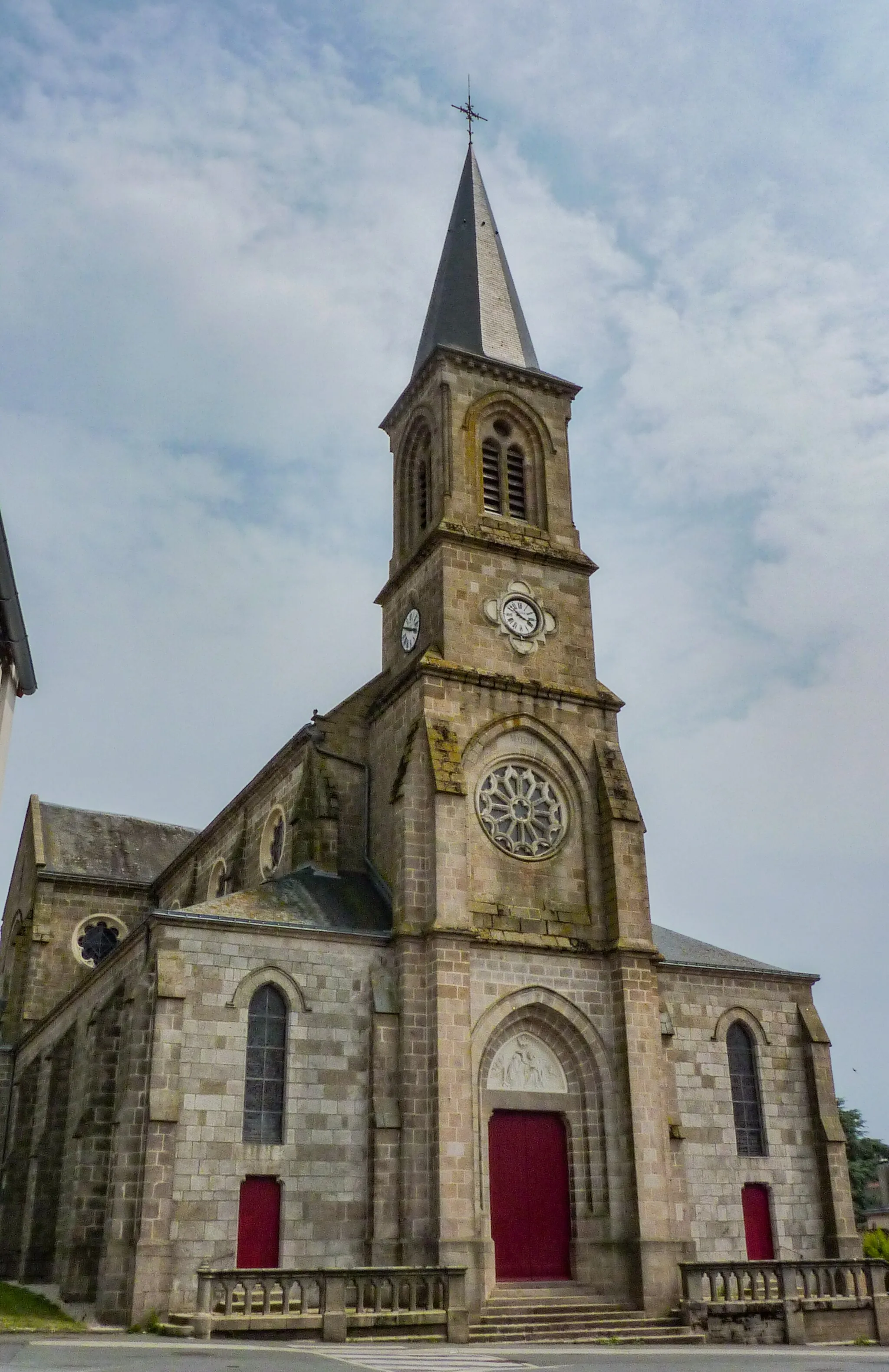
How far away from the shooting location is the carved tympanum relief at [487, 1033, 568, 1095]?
24.6 m

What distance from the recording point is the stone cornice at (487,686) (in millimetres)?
26875

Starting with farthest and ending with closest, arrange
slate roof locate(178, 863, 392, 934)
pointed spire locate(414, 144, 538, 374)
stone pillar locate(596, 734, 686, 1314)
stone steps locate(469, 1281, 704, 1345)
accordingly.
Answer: pointed spire locate(414, 144, 538, 374)
slate roof locate(178, 863, 392, 934)
stone pillar locate(596, 734, 686, 1314)
stone steps locate(469, 1281, 704, 1345)

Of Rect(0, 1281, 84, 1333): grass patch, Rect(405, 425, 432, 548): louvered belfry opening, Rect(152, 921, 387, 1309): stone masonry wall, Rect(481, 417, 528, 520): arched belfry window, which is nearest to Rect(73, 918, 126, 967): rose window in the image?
Rect(0, 1281, 84, 1333): grass patch

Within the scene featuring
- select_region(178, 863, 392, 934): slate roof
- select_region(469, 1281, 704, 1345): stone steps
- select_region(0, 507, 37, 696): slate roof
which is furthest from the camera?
select_region(178, 863, 392, 934): slate roof

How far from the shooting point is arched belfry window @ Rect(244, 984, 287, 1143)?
2255 centimetres

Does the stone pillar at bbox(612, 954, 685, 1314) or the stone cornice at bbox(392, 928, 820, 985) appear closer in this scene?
the stone pillar at bbox(612, 954, 685, 1314)

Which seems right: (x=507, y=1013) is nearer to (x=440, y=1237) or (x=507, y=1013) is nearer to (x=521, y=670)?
(x=440, y=1237)

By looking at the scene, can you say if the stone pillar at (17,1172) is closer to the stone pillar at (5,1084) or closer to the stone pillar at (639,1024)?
the stone pillar at (5,1084)

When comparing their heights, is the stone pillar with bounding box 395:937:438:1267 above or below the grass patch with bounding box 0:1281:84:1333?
above

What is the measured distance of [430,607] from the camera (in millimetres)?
28828

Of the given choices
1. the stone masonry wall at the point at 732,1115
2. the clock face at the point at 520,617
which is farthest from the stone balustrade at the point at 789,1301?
the clock face at the point at 520,617

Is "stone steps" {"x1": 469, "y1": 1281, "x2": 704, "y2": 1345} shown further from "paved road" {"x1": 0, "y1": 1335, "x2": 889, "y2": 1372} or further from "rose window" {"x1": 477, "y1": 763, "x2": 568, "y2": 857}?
"rose window" {"x1": 477, "y1": 763, "x2": 568, "y2": 857}

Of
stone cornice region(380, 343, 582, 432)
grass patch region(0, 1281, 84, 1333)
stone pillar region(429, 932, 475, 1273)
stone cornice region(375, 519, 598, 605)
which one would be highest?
stone cornice region(380, 343, 582, 432)

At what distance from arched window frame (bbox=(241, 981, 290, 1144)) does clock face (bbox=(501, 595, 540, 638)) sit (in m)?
10.3
